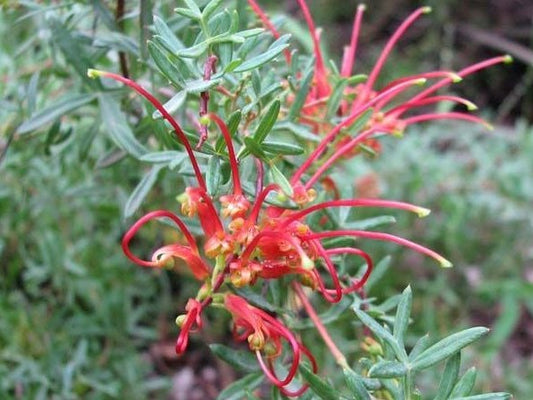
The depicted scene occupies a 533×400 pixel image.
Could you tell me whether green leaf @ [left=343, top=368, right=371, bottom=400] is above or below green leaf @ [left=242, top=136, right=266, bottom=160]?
below

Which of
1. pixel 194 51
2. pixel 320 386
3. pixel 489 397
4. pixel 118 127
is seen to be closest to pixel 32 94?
pixel 118 127

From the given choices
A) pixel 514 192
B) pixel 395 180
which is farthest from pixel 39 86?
pixel 514 192

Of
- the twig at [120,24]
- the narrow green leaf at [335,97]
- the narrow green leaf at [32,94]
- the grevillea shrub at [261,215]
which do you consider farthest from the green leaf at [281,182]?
the narrow green leaf at [32,94]

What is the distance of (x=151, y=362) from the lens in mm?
1522

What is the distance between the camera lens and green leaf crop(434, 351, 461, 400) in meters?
0.67

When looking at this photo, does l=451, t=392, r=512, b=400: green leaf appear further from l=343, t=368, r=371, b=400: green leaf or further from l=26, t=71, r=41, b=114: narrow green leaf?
l=26, t=71, r=41, b=114: narrow green leaf

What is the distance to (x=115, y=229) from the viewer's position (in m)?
1.40

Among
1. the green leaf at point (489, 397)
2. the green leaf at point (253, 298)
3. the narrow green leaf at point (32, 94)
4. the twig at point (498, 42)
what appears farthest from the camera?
the twig at point (498, 42)

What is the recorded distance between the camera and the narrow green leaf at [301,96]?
829mm

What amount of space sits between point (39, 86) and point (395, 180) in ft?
2.76

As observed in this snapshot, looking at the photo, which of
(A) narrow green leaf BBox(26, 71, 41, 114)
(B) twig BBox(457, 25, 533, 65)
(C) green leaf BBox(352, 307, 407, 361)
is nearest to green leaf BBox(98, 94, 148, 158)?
(A) narrow green leaf BBox(26, 71, 41, 114)

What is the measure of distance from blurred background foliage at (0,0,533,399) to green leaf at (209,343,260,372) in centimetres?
23

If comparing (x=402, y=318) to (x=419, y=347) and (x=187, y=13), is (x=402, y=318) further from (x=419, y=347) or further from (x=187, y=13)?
(x=187, y=13)

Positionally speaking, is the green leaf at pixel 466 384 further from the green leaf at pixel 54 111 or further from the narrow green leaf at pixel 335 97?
the green leaf at pixel 54 111
